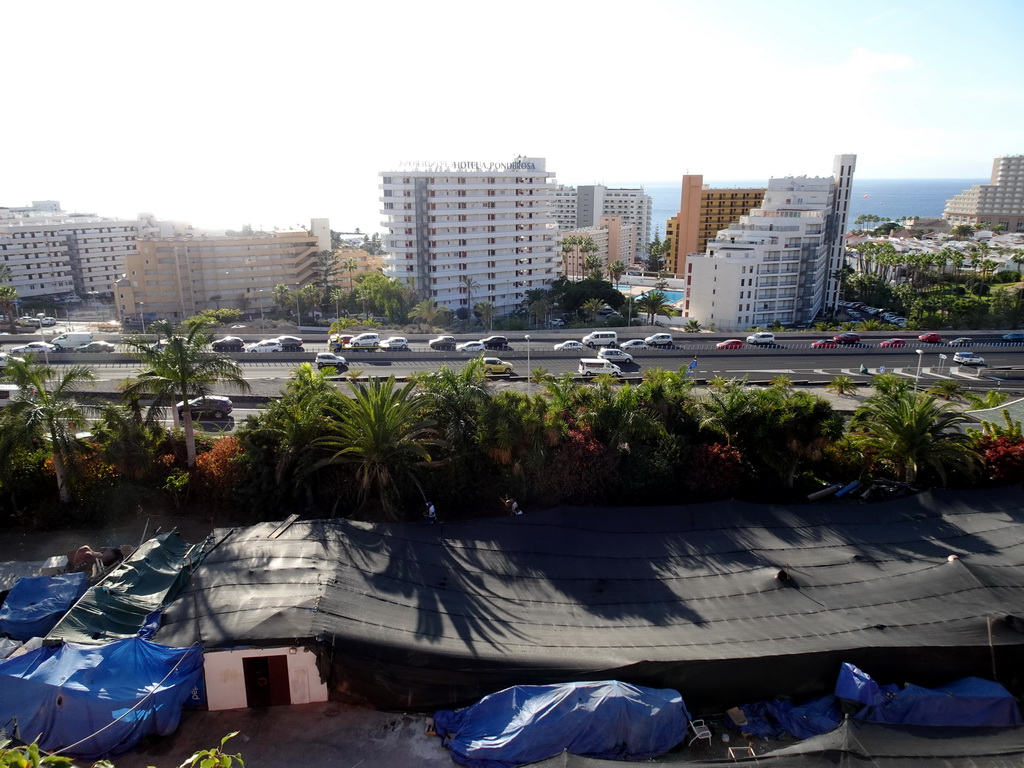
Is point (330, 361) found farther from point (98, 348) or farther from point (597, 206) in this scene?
point (597, 206)

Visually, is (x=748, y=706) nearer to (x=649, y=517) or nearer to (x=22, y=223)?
(x=649, y=517)

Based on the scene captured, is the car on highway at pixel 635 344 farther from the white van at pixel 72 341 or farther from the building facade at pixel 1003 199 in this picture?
the building facade at pixel 1003 199

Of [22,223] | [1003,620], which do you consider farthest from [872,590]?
[22,223]

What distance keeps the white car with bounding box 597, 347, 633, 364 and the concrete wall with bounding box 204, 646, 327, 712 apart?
35.1m

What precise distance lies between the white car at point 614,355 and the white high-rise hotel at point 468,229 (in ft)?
145

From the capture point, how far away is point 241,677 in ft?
40.1

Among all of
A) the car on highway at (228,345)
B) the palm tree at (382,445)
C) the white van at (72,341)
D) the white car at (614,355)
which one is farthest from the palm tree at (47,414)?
the white van at (72,341)

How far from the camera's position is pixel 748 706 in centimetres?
1224

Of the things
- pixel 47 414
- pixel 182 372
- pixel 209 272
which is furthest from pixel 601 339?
pixel 209 272

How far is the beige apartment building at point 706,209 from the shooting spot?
118938 mm

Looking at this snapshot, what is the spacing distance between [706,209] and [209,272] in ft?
254

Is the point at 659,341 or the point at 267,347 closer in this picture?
the point at 267,347

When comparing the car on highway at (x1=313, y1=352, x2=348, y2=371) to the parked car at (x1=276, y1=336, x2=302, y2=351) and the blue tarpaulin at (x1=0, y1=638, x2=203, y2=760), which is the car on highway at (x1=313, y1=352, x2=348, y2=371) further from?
the blue tarpaulin at (x1=0, y1=638, x2=203, y2=760)

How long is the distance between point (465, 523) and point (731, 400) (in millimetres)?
9125
